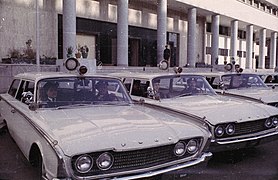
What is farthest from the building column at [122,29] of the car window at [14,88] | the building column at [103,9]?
the car window at [14,88]

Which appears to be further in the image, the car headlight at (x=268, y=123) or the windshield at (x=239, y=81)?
the windshield at (x=239, y=81)

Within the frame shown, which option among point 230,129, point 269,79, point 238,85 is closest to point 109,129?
point 230,129

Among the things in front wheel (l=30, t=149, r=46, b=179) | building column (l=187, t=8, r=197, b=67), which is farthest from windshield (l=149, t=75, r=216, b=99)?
building column (l=187, t=8, r=197, b=67)

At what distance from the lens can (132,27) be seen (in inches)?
1077

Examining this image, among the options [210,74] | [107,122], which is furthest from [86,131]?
[210,74]

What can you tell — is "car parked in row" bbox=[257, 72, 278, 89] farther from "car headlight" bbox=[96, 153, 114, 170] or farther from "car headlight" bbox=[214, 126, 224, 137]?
"car headlight" bbox=[96, 153, 114, 170]

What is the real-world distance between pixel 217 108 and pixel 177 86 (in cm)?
115

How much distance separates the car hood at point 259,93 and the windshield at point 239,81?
0.24 m

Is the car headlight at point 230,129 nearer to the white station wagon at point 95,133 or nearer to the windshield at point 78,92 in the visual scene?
the white station wagon at point 95,133

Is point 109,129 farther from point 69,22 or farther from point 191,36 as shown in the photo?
point 191,36

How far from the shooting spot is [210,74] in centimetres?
814

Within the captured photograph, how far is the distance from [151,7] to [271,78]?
63.5 feet

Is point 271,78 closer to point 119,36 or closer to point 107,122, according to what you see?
point 107,122

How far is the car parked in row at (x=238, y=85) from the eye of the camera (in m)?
7.30
